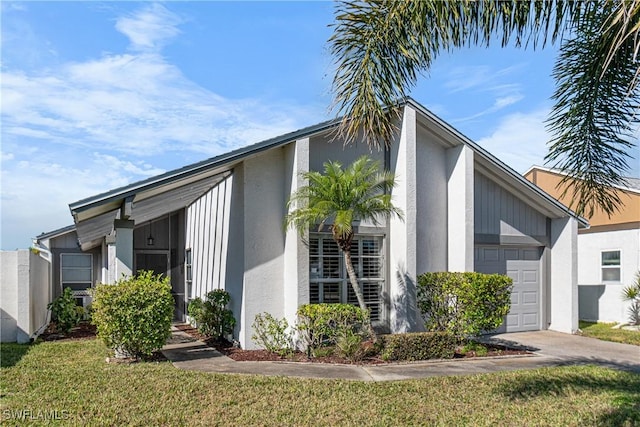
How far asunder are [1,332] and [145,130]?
5761mm


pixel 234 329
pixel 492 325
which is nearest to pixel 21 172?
pixel 234 329

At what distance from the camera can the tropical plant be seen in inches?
630

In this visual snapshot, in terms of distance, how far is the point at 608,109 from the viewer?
667cm

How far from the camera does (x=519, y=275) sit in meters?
14.9

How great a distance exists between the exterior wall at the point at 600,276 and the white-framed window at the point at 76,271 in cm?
1788

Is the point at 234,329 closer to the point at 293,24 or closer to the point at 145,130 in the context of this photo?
the point at 145,130

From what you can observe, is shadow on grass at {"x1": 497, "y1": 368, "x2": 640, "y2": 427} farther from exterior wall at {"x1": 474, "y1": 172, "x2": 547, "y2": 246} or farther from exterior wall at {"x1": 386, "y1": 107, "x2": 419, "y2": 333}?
exterior wall at {"x1": 474, "y1": 172, "x2": 547, "y2": 246}

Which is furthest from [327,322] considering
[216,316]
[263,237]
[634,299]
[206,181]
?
[634,299]

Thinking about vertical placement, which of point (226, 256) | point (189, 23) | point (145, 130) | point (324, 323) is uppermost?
point (189, 23)

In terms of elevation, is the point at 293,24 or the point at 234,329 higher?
the point at 293,24

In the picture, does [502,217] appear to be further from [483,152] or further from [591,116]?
[591,116]

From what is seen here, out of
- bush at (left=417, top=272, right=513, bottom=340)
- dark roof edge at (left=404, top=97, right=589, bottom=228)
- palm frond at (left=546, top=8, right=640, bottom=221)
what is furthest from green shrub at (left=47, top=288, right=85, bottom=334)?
palm frond at (left=546, top=8, right=640, bottom=221)

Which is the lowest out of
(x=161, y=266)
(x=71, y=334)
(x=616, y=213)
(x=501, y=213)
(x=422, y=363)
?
(x=71, y=334)

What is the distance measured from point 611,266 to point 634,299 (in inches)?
54.5
